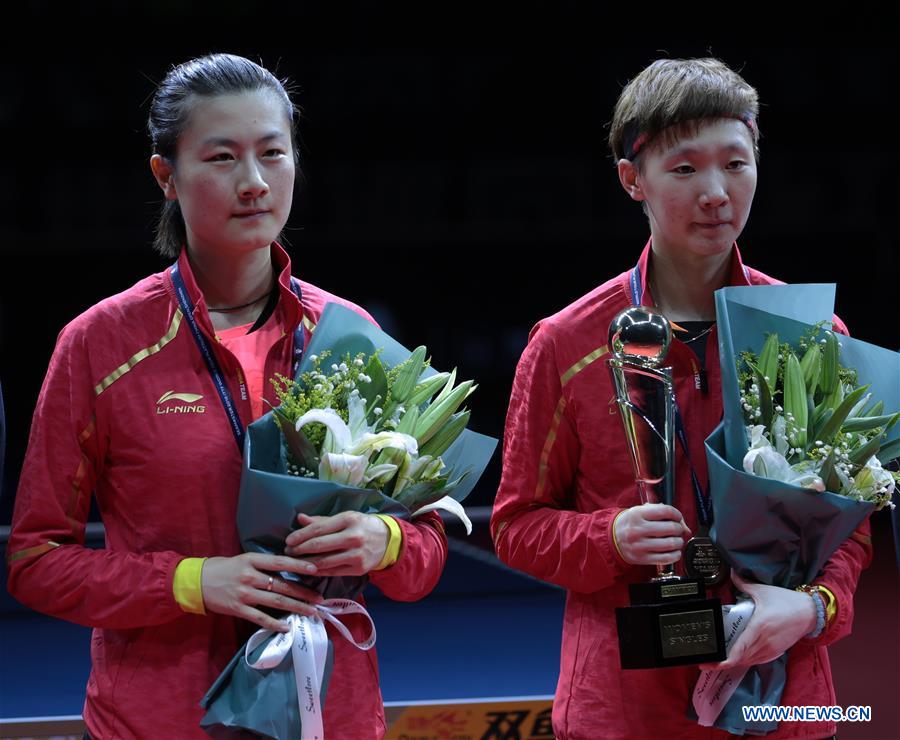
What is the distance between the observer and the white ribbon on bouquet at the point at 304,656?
66.3 inches

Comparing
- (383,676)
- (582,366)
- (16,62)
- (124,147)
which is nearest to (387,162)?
(124,147)

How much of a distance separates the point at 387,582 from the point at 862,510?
2.32ft

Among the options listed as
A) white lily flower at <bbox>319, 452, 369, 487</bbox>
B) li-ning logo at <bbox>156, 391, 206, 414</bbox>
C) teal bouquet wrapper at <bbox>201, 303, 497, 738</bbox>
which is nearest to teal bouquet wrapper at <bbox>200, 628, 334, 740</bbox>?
teal bouquet wrapper at <bbox>201, 303, 497, 738</bbox>

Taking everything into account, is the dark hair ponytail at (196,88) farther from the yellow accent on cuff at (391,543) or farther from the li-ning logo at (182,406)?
the yellow accent on cuff at (391,543)

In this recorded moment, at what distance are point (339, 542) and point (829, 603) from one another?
75 cm

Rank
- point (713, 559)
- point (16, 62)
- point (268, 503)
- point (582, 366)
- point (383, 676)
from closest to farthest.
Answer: point (268, 503) < point (713, 559) < point (582, 366) < point (383, 676) < point (16, 62)

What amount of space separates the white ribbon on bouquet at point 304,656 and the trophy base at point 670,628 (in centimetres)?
44

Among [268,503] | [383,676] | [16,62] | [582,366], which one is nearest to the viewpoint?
[268,503]

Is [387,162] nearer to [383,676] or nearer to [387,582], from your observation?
[383,676]

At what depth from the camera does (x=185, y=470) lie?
177 centimetres

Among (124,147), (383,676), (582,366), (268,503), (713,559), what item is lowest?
(383,676)

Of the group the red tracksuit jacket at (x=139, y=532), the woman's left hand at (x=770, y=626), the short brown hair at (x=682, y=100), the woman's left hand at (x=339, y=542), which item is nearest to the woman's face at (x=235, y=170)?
the red tracksuit jacket at (x=139, y=532)

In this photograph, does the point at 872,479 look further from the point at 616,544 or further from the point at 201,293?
the point at 201,293

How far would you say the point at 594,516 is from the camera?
1.86 meters
